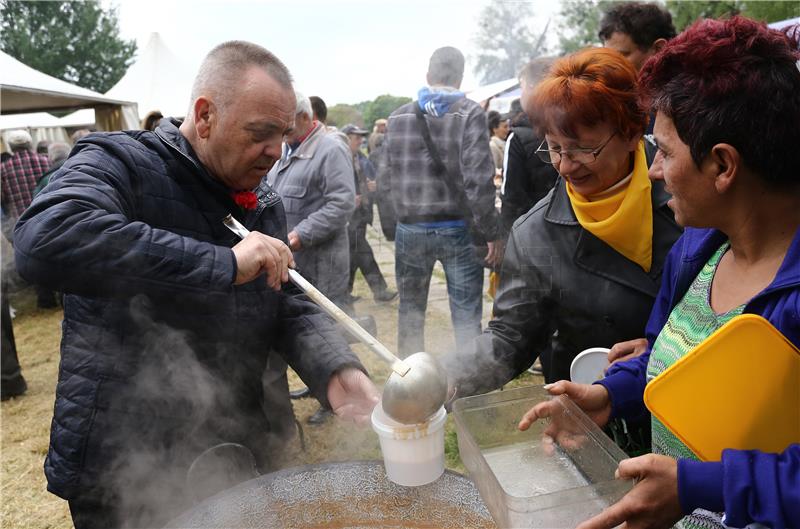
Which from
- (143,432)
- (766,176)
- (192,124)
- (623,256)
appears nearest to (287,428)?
(143,432)

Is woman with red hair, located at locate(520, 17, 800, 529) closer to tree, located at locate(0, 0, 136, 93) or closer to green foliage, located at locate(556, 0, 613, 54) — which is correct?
tree, located at locate(0, 0, 136, 93)

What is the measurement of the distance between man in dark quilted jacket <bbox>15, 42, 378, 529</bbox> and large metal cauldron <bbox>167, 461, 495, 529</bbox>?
223 mm

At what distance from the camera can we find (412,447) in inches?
56.6

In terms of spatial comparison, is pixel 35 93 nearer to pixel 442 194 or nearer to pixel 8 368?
pixel 8 368

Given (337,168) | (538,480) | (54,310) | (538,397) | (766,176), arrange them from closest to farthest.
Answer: (766,176)
(538,480)
(538,397)
(337,168)
(54,310)

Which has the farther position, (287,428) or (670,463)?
(287,428)

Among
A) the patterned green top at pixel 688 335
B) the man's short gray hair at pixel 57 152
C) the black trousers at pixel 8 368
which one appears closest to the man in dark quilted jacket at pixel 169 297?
the patterned green top at pixel 688 335

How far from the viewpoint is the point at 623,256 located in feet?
6.15

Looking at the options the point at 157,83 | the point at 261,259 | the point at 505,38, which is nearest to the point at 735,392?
the point at 261,259

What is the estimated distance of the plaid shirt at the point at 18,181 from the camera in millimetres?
7031

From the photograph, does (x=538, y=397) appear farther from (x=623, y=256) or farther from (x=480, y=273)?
(x=480, y=273)

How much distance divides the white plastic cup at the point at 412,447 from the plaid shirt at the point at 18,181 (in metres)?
7.39

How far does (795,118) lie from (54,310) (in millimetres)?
8428

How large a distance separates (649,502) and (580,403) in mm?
544
